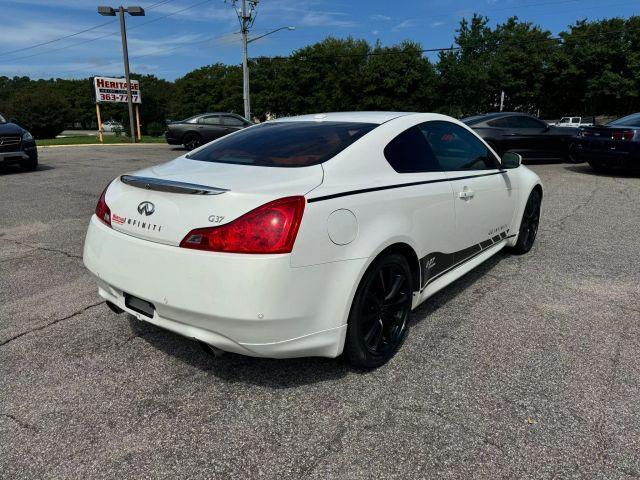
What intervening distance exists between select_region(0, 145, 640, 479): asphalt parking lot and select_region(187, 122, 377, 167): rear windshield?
1222 millimetres

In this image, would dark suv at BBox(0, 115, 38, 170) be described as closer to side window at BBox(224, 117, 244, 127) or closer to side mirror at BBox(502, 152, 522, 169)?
side window at BBox(224, 117, 244, 127)

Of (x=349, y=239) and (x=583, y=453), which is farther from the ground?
(x=349, y=239)

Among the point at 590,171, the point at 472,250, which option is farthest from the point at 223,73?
the point at 472,250

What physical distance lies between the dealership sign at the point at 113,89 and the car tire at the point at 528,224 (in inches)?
1070

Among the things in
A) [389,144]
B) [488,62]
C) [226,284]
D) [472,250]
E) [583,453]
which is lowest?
[583,453]

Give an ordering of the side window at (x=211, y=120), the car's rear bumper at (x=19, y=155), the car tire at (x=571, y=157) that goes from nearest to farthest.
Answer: the car's rear bumper at (x=19, y=155), the car tire at (x=571, y=157), the side window at (x=211, y=120)

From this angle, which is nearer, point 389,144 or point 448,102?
point 389,144

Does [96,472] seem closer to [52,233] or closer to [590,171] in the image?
[52,233]

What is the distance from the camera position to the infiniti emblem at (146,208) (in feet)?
7.97

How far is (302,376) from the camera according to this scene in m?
2.73

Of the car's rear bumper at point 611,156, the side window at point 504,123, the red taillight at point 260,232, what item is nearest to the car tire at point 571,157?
the car's rear bumper at point 611,156

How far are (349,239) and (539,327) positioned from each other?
1829mm

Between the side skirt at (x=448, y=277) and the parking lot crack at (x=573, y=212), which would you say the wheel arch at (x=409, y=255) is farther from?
the parking lot crack at (x=573, y=212)

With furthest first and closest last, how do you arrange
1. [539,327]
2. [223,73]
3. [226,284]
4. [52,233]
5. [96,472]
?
[223,73], [52,233], [539,327], [226,284], [96,472]
